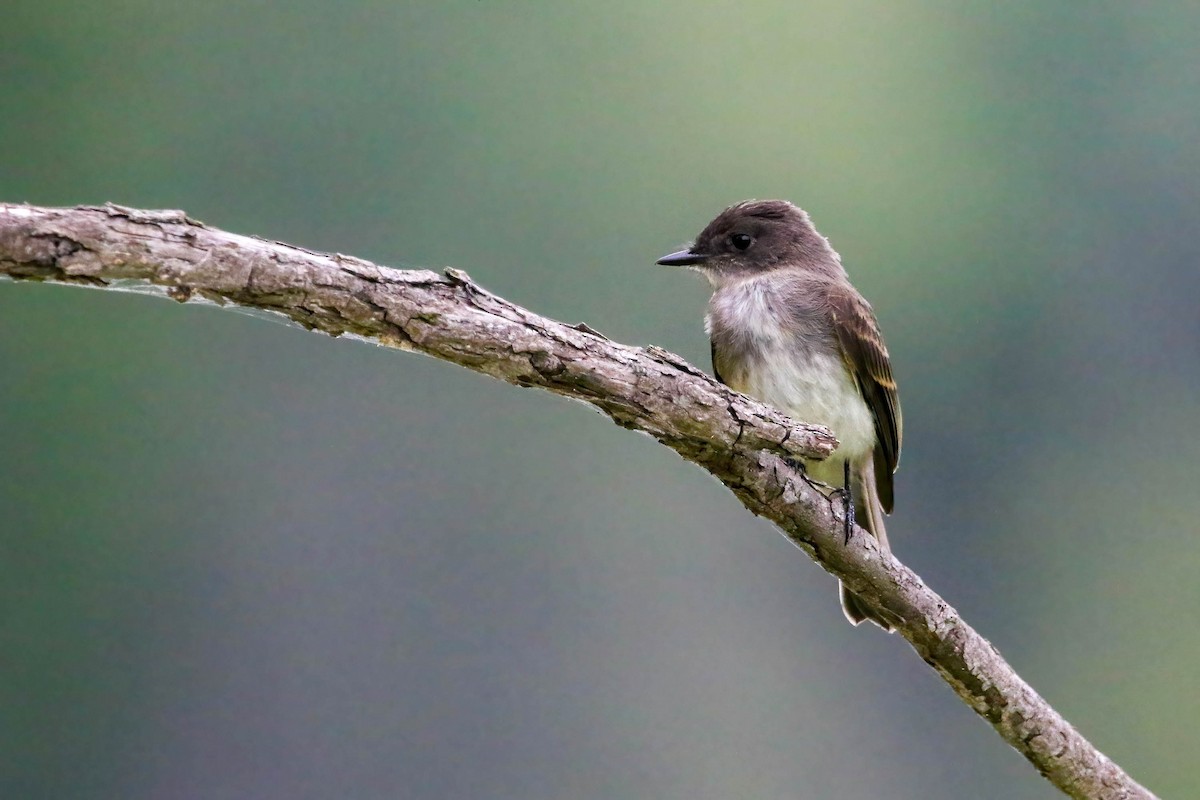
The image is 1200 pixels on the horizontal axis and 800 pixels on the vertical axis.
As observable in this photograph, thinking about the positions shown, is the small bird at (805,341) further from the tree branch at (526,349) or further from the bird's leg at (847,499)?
the tree branch at (526,349)

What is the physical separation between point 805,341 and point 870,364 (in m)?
0.19

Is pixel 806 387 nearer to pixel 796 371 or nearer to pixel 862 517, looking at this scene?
pixel 796 371

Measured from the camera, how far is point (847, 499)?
8.27ft

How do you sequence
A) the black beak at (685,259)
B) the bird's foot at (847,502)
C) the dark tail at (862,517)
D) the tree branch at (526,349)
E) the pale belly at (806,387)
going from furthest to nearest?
1. the black beak at (685,259)
2. the dark tail at (862,517)
3. the pale belly at (806,387)
4. the bird's foot at (847,502)
5. the tree branch at (526,349)

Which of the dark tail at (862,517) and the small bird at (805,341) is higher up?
the small bird at (805,341)

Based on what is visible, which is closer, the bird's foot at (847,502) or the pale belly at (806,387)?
the bird's foot at (847,502)

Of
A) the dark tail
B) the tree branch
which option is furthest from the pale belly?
the tree branch

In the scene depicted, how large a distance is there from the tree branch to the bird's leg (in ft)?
0.09

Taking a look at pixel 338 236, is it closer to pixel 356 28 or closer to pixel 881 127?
pixel 356 28

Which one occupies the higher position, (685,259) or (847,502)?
(685,259)

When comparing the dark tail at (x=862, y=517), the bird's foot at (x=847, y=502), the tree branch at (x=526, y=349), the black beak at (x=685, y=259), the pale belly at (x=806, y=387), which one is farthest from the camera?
the black beak at (x=685, y=259)

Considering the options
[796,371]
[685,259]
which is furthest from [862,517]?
[685,259]

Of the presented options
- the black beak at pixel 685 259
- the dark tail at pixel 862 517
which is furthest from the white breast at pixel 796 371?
the black beak at pixel 685 259

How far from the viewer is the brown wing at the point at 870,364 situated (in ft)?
8.80
